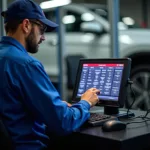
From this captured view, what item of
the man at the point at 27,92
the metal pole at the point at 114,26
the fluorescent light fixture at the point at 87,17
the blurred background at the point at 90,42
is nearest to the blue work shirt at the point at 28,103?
the man at the point at 27,92

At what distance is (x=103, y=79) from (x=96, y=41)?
3226mm

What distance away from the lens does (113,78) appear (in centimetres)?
214

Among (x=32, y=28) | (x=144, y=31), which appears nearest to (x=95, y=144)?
(x=32, y=28)

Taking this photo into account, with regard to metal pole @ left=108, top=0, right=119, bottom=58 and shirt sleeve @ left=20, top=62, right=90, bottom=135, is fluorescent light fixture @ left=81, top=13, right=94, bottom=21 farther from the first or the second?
shirt sleeve @ left=20, top=62, right=90, bottom=135

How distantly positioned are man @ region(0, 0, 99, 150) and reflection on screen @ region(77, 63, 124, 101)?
11.9 inches

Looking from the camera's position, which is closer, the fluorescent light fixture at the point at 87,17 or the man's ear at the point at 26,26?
the man's ear at the point at 26,26

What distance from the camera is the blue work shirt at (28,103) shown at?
5.58 ft

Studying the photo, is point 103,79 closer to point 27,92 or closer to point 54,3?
point 27,92

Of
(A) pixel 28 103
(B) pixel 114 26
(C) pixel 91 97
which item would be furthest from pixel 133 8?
(A) pixel 28 103

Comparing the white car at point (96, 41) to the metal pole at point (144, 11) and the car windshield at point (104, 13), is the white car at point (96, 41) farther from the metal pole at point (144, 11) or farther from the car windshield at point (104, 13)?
the metal pole at point (144, 11)

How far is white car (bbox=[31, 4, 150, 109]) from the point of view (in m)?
5.20

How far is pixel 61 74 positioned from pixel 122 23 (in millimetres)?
1230

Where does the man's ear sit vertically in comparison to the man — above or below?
above

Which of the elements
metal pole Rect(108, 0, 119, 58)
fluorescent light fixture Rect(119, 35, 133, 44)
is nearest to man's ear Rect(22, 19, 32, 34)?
metal pole Rect(108, 0, 119, 58)
